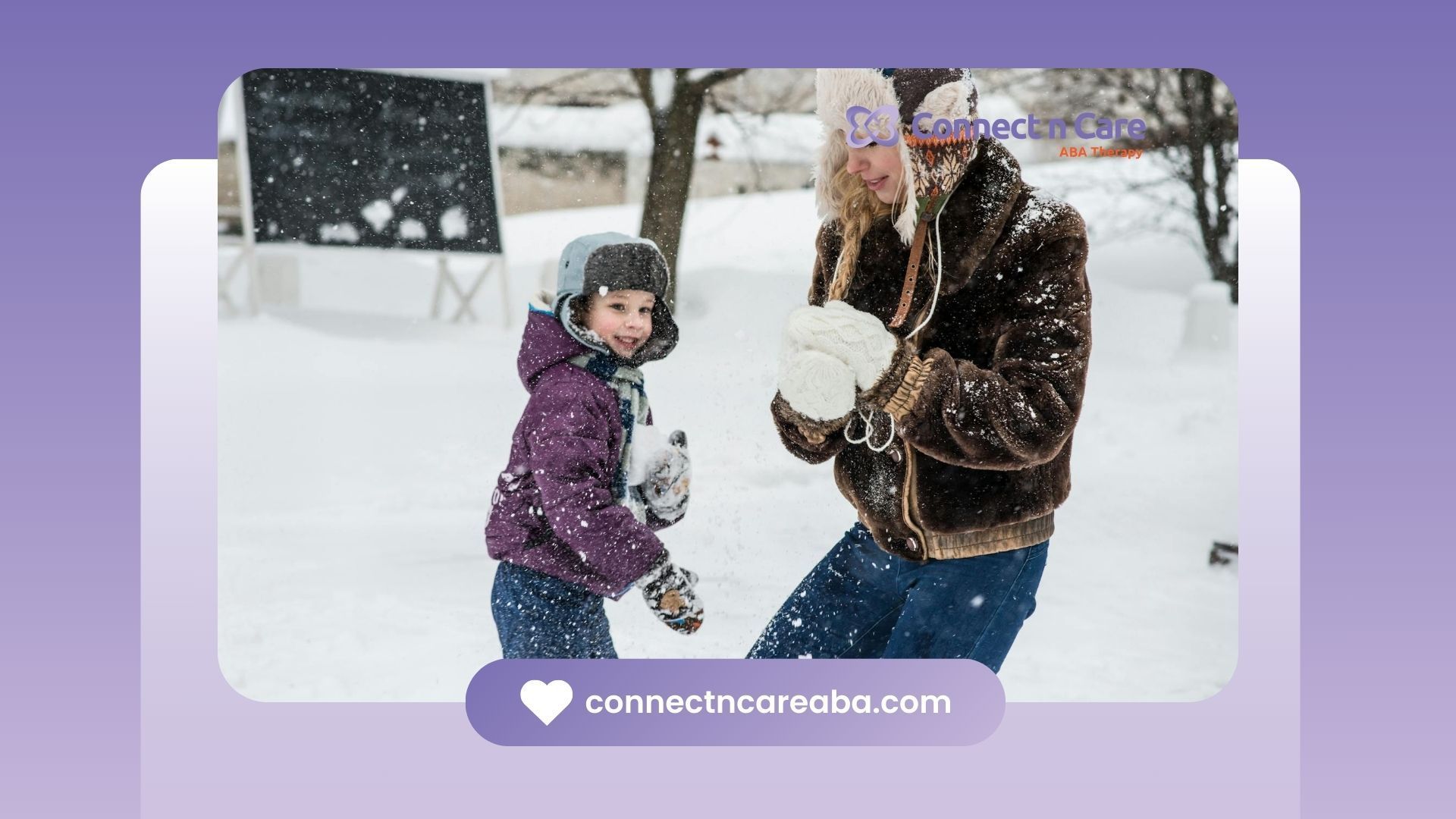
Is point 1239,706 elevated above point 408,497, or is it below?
below

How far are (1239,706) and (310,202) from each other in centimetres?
207

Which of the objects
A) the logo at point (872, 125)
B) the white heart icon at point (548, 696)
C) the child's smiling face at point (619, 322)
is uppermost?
the logo at point (872, 125)

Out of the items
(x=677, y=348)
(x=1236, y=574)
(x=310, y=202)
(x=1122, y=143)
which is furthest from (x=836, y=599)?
(x=310, y=202)

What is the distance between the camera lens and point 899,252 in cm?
265

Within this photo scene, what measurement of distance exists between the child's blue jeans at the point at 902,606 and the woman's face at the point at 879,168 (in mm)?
638

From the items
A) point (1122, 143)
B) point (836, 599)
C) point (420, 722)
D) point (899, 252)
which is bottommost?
point (420, 722)

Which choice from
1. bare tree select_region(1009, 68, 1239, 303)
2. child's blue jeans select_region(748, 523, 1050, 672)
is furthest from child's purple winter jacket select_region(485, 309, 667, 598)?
bare tree select_region(1009, 68, 1239, 303)

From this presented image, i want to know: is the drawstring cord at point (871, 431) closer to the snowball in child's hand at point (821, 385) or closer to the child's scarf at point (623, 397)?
the snowball in child's hand at point (821, 385)

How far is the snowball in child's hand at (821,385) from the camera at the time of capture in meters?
2.59

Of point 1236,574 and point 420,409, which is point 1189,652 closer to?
point 1236,574

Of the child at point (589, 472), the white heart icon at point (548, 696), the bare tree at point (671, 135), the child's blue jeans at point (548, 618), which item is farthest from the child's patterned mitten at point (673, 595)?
the bare tree at point (671, 135)

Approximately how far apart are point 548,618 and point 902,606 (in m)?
0.68

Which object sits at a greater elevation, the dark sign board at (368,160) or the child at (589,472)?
the dark sign board at (368,160)

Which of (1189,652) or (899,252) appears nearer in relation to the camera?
(899,252)
